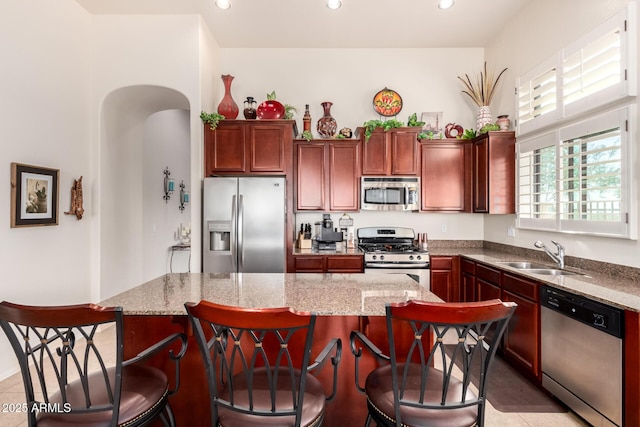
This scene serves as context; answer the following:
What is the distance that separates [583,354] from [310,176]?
304 cm

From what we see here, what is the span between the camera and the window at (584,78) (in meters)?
2.35

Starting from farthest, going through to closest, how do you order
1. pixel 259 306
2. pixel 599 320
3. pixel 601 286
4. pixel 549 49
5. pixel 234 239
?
pixel 234 239 → pixel 549 49 → pixel 601 286 → pixel 599 320 → pixel 259 306

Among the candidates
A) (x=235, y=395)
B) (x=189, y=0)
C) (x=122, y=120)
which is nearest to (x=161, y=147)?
(x=122, y=120)

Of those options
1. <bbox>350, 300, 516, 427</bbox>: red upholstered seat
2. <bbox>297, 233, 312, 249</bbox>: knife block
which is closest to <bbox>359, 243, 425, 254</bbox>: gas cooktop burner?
<bbox>297, 233, 312, 249</bbox>: knife block

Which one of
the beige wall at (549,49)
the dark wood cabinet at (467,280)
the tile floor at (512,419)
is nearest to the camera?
the tile floor at (512,419)

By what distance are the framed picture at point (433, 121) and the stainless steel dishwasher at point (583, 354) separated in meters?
2.67

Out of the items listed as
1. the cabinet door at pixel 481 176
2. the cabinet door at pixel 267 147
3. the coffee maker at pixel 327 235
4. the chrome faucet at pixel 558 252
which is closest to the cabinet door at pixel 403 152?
the cabinet door at pixel 481 176

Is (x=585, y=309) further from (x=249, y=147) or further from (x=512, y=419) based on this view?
(x=249, y=147)

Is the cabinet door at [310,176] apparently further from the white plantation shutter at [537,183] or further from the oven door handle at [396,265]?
the white plantation shutter at [537,183]

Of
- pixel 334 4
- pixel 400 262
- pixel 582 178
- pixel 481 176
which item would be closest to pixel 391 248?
pixel 400 262

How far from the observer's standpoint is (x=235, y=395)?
4.44 feet

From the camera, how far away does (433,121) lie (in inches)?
178

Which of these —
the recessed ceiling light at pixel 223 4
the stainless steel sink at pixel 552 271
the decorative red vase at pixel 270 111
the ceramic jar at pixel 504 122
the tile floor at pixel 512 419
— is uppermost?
the recessed ceiling light at pixel 223 4

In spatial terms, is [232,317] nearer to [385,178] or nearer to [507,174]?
[385,178]
